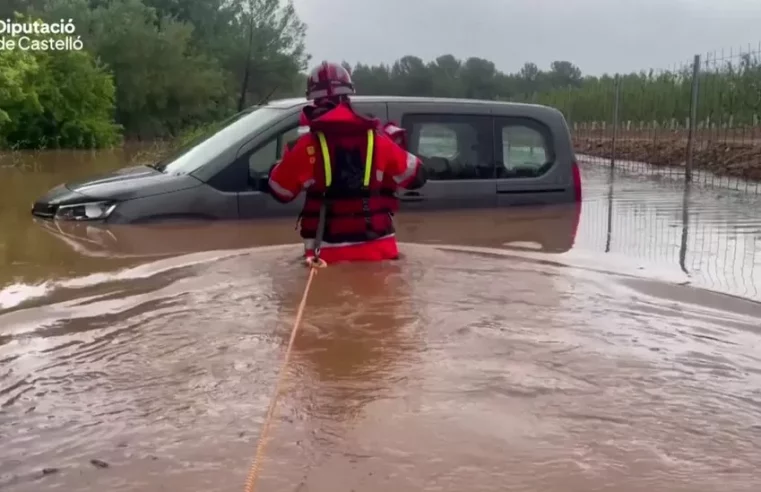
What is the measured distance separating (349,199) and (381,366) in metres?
1.50

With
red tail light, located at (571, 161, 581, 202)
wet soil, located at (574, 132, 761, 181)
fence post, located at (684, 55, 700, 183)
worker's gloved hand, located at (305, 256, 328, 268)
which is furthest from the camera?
wet soil, located at (574, 132, 761, 181)

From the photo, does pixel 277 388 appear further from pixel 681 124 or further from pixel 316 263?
pixel 681 124

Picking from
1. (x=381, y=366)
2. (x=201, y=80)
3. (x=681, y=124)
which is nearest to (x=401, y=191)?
(x=381, y=366)

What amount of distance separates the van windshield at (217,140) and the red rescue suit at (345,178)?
2152 mm

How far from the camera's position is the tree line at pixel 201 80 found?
1840cm

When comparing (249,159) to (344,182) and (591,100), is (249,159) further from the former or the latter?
(591,100)

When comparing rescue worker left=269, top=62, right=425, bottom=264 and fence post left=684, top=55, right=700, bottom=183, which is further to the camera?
fence post left=684, top=55, right=700, bottom=183

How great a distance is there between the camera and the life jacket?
15.5 ft

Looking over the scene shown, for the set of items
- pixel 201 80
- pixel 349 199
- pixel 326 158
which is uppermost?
pixel 201 80

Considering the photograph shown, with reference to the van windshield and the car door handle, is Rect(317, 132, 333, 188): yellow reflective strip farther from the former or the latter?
the car door handle

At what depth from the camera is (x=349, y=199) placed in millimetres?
4828

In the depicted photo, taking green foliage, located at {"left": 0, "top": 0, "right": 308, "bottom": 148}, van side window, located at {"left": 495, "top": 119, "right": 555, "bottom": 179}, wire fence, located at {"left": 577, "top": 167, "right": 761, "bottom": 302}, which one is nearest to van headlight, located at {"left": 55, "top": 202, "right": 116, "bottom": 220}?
van side window, located at {"left": 495, "top": 119, "right": 555, "bottom": 179}

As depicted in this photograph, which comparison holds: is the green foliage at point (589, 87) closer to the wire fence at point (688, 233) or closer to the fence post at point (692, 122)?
the fence post at point (692, 122)

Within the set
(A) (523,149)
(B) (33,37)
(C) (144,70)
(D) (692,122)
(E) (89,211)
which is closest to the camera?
(E) (89,211)
